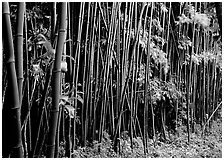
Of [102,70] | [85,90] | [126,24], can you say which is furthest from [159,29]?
[85,90]

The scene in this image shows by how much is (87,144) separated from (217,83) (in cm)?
197

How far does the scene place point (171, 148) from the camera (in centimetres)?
270

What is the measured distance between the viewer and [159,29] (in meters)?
2.67

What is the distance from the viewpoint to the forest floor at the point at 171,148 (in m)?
2.24

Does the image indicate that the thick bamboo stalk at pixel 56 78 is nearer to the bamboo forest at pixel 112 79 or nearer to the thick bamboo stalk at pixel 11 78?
the bamboo forest at pixel 112 79

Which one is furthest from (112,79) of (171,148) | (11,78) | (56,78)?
(11,78)

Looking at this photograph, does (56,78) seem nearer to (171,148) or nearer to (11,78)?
(11,78)

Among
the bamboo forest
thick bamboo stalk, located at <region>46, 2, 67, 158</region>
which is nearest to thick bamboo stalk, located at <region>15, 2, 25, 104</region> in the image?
the bamboo forest

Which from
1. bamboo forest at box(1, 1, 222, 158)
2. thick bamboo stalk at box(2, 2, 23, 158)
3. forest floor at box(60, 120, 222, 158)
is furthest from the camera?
forest floor at box(60, 120, 222, 158)

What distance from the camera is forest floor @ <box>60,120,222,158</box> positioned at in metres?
2.24

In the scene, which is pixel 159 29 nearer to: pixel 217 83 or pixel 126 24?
pixel 126 24

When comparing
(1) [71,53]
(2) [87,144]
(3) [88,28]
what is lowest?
(2) [87,144]

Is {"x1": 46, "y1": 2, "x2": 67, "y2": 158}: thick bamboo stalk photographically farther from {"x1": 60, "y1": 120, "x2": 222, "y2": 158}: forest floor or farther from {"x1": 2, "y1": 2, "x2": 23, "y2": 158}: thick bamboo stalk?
{"x1": 60, "y1": 120, "x2": 222, "y2": 158}: forest floor

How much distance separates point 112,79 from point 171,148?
0.84 m
